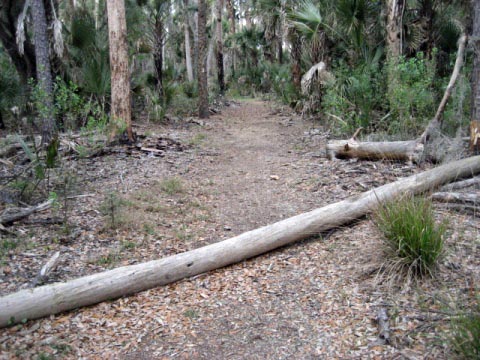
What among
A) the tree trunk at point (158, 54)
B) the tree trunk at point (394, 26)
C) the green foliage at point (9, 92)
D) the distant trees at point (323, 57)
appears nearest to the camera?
the distant trees at point (323, 57)

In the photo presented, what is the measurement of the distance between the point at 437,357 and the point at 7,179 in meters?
6.50

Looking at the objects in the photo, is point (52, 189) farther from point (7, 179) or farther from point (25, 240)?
point (25, 240)

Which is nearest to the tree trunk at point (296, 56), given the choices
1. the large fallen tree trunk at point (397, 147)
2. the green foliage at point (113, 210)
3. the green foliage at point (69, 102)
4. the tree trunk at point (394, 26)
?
the tree trunk at point (394, 26)

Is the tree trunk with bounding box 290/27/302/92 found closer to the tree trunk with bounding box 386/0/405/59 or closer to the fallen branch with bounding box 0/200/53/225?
the tree trunk with bounding box 386/0/405/59

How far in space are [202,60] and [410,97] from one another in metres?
8.32

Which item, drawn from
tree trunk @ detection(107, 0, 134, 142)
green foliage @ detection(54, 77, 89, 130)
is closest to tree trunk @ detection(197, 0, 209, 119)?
tree trunk @ detection(107, 0, 134, 142)

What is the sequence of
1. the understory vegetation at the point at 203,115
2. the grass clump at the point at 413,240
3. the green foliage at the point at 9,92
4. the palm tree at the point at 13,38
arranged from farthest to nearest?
the green foliage at the point at 9,92 < the palm tree at the point at 13,38 < the understory vegetation at the point at 203,115 < the grass clump at the point at 413,240

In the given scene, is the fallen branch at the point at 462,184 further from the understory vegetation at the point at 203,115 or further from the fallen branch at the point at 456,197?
the understory vegetation at the point at 203,115

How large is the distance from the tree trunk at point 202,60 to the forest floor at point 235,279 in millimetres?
7720

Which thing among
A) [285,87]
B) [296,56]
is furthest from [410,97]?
[285,87]

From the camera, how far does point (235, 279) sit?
4176 millimetres

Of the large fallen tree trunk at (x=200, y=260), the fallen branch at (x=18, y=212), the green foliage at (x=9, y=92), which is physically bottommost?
the large fallen tree trunk at (x=200, y=260)

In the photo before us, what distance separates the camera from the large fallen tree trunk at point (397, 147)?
22.1 feet

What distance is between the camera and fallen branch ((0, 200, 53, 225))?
5016 mm
